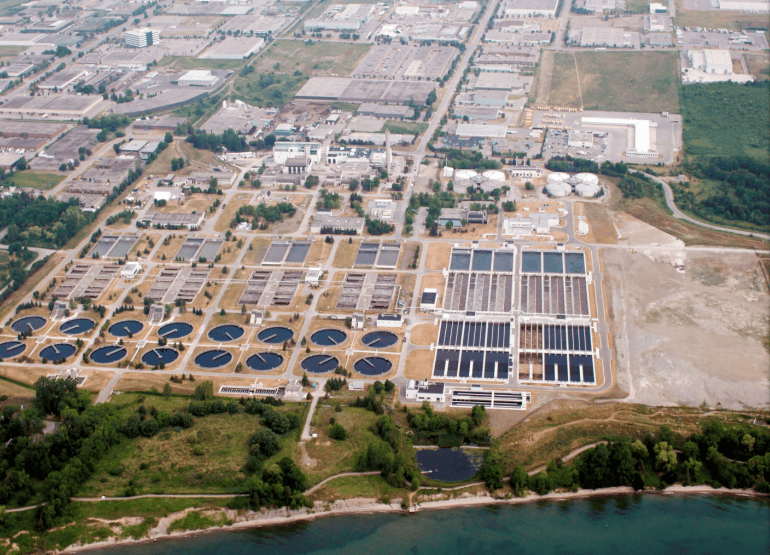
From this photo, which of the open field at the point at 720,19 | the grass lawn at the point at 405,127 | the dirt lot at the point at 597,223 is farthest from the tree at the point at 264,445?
the open field at the point at 720,19

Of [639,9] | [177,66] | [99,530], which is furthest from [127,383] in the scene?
[639,9]

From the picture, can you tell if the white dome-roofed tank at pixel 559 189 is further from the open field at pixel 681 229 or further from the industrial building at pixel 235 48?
the industrial building at pixel 235 48

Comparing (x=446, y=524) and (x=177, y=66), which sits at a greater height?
(x=177, y=66)

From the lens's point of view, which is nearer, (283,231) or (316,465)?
(316,465)

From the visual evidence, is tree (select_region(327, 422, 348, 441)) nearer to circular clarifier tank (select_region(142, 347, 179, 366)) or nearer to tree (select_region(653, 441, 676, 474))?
circular clarifier tank (select_region(142, 347, 179, 366))

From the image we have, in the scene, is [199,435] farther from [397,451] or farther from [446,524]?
[446,524]

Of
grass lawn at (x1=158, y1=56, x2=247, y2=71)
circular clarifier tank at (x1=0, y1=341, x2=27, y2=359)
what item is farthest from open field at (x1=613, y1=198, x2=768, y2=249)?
grass lawn at (x1=158, y1=56, x2=247, y2=71)

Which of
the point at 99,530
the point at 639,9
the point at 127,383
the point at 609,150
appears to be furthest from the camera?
the point at 639,9
